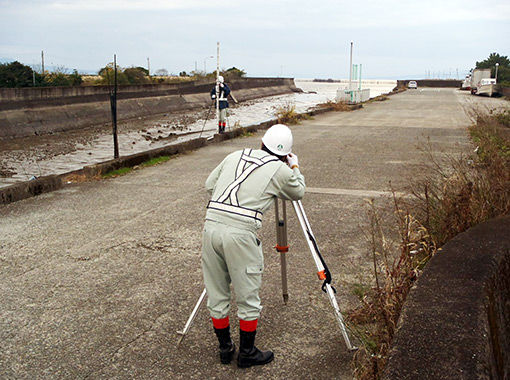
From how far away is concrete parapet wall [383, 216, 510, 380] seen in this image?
2.93 meters

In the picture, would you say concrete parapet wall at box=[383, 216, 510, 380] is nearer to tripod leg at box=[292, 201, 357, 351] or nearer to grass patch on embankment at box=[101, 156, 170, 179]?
tripod leg at box=[292, 201, 357, 351]

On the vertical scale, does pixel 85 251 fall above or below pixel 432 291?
below

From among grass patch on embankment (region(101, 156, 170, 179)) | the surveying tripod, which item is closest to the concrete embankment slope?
grass patch on embankment (region(101, 156, 170, 179))

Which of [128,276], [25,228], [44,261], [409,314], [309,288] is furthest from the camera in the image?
[25,228]

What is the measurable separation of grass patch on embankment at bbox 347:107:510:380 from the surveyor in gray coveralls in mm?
770

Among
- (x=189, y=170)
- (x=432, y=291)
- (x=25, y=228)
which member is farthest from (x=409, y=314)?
(x=189, y=170)

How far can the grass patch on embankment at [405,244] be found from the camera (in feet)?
12.2

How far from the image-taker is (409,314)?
139 inches

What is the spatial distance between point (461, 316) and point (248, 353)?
1.48 metres

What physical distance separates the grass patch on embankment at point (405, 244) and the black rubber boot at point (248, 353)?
68cm

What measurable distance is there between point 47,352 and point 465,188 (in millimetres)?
4531

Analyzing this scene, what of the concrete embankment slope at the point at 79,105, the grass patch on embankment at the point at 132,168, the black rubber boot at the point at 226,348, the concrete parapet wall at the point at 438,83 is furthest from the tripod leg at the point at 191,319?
the concrete parapet wall at the point at 438,83

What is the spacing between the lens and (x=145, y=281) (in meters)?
5.49

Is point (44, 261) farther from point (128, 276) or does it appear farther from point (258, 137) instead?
point (258, 137)
